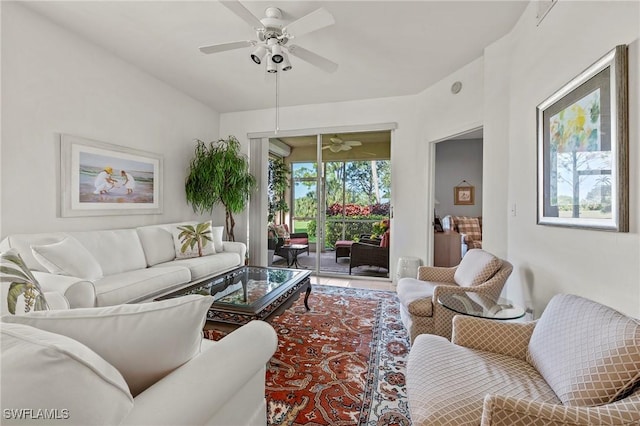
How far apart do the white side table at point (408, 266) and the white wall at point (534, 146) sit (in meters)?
1.31

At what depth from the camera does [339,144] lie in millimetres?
4746

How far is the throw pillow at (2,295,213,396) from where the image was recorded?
2.46ft

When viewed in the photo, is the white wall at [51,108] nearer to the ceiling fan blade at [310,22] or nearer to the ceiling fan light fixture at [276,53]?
the ceiling fan light fixture at [276,53]

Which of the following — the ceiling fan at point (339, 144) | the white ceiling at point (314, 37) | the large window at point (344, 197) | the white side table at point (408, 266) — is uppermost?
the white ceiling at point (314, 37)

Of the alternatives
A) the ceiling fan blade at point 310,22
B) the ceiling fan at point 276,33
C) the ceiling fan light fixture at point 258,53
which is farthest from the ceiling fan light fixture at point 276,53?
the ceiling fan blade at point 310,22

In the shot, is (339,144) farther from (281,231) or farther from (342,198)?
(281,231)

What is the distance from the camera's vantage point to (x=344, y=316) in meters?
2.96

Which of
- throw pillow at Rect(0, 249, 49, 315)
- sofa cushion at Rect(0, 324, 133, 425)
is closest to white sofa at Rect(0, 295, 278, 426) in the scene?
sofa cushion at Rect(0, 324, 133, 425)

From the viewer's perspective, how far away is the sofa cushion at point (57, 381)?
1.68 feet

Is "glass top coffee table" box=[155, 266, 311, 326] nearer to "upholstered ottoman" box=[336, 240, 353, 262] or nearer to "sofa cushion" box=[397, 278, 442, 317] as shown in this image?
"sofa cushion" box=[397, 278, 442, 317]

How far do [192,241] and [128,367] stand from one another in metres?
3.08

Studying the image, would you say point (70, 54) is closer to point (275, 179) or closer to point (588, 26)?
point (275, 179)

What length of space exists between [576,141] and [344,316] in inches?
92.4

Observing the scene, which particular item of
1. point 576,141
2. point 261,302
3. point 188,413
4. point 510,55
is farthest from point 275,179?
point 188,413
